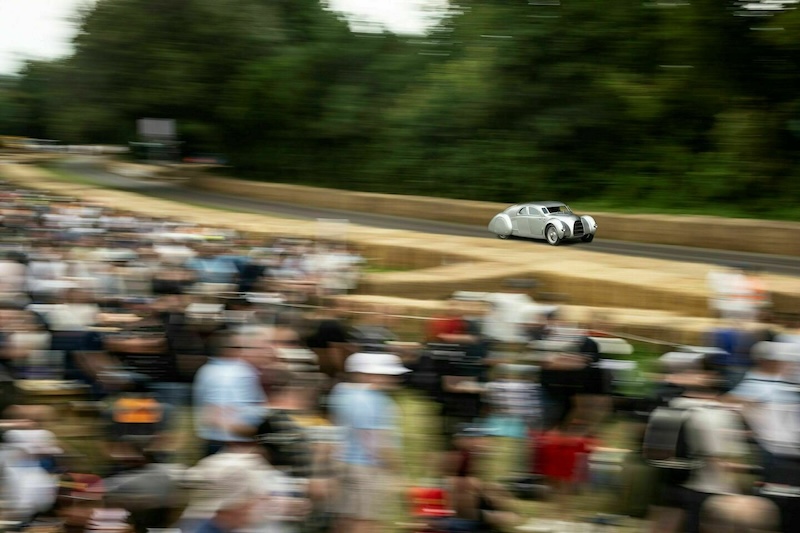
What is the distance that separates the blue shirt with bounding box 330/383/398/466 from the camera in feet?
19.4

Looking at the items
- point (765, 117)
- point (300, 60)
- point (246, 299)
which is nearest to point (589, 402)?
point (246, 299)

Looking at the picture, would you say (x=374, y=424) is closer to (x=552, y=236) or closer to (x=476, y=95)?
(x=552, y=236)

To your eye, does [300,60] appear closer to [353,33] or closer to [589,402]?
[353,33]

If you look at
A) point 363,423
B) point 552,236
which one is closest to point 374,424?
point 363,423

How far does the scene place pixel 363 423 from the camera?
5.89m

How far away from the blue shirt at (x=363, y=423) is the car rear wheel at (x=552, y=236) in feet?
56.3

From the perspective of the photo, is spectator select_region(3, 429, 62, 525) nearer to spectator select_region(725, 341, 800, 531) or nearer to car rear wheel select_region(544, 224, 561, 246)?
spectator select_region(725, 341, 800, 531)

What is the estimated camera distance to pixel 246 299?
11.3 m

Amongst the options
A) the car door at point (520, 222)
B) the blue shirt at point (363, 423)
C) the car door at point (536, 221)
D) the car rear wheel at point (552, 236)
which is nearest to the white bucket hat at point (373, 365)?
the blue shirt at point (363, 423)

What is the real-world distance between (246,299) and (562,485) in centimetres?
573

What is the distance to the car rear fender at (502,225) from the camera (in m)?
24.1

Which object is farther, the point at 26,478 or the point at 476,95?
the point at 476,95

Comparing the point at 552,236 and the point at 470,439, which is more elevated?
the point at 470,439

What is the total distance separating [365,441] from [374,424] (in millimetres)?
133
